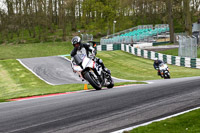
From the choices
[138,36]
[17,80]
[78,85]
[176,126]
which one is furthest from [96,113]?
[138,36]

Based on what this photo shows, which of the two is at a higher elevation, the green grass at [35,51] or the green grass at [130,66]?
the green grass at [35,51]

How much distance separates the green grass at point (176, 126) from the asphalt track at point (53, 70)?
14123 millimetres

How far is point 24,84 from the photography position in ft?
64.5

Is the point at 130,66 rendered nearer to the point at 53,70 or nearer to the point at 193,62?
the point at 193,62

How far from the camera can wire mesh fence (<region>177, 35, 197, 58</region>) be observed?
94.4ft

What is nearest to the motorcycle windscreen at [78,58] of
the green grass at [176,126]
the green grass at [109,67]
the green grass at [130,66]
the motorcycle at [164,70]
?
the green grass at [109,67]

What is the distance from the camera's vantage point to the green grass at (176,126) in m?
5.05

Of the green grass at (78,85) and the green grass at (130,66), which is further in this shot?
the green grass at (130,66)

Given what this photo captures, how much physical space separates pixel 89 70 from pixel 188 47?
21191mm

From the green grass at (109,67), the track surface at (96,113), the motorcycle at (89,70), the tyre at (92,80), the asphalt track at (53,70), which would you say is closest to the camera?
the track surface at (96,113)

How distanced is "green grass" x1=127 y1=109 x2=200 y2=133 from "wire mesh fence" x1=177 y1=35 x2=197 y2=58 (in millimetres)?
23622

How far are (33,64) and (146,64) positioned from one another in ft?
34.6

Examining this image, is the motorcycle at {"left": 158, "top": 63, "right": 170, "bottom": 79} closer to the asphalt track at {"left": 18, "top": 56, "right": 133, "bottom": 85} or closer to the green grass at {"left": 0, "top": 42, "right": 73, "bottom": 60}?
the asphalt track at {"left": 18, "top": 56, "right": 133, "bottom": 85}

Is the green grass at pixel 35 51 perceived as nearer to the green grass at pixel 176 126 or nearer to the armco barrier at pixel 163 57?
the armco barrier at pixel 163 57
